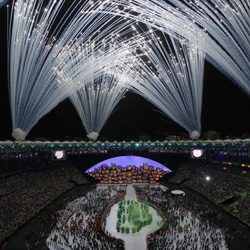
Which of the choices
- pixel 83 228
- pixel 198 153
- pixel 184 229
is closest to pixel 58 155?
pixel 198 153

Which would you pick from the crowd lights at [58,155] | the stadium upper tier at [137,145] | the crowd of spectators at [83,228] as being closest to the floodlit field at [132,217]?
the crowd of spectators at [83,228]

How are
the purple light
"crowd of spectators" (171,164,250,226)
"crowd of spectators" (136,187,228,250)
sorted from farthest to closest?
the purple light, "crowd of spectators" (171,164,250,226), "crowd of spectators" (136,187,228,250)

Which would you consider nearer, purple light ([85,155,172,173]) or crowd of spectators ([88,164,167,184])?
crowd of spectators ([88,164,167,184])

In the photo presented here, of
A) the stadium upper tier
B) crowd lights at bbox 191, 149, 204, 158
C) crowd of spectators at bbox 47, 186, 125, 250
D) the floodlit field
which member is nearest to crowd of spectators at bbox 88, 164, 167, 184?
the stadium upper tier

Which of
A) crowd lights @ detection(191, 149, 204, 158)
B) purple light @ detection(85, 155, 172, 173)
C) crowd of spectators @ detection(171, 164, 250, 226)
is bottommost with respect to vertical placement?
crowd of spectators @ detection(171, 164, 250, 226)

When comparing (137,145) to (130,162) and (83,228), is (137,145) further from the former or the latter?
(83,228)

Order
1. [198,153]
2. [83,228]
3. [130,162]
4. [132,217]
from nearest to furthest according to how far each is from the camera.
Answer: [83,228]
[132,217]
[198,153]
[130,162]

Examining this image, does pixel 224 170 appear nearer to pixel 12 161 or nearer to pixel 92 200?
pixel 92 200

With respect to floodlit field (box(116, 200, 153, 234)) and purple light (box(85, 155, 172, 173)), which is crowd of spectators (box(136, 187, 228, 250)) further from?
purple light (box(85, 155, 172, 173))
